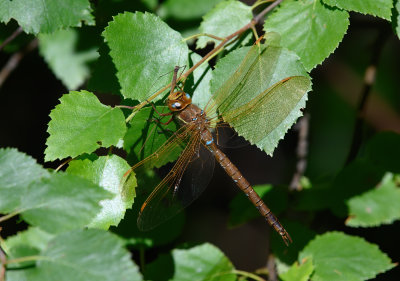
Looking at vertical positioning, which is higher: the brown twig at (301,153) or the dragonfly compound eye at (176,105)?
the dragonfly compound eye at (176,105)

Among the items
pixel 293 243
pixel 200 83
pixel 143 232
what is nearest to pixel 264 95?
pixel 200 83

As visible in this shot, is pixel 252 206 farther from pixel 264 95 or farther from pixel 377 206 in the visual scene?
pixel 264 95

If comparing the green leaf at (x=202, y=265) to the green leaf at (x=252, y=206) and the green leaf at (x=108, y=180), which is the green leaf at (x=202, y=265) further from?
the green leaf at (x=108, y=180)

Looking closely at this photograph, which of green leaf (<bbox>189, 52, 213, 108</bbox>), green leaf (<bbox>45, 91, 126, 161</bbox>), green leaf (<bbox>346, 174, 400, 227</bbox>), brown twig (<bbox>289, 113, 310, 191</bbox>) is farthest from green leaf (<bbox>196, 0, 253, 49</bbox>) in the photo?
green leaf (<bbox>346, 174, 400, 227</bbox>)

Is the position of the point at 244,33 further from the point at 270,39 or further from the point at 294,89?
the point at 294,89

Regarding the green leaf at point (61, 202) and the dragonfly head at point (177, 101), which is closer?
the green leaf at point (61, 202)

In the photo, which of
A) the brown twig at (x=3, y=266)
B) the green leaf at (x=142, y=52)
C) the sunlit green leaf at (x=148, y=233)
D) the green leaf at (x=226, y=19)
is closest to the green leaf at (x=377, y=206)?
the sunlit green leaf at (x=148, y=233)

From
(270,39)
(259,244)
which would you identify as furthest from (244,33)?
(259,244)

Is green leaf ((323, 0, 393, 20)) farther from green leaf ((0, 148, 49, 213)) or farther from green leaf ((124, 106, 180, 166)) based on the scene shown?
green leaf ((0, 148, 49, 213))
